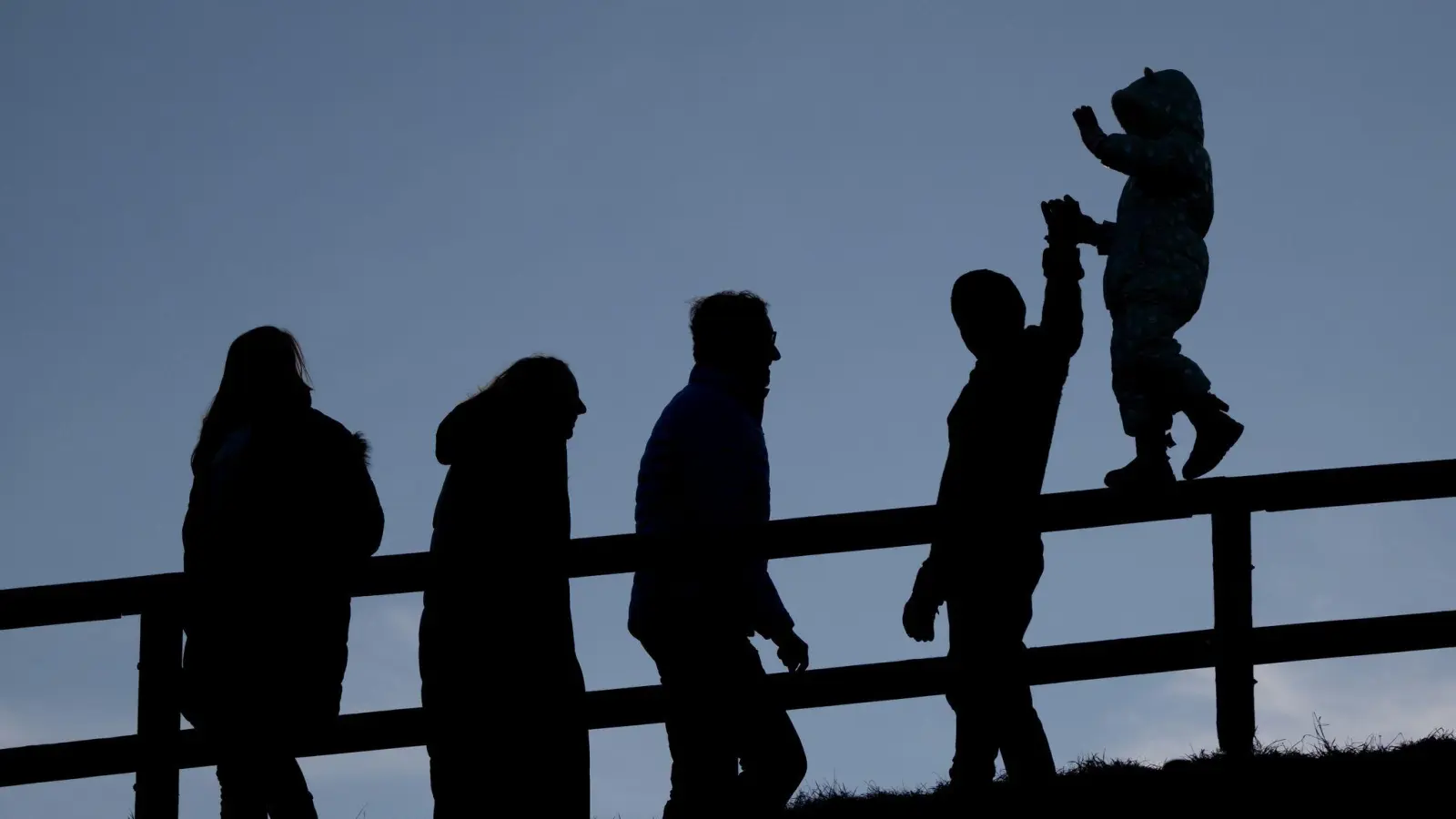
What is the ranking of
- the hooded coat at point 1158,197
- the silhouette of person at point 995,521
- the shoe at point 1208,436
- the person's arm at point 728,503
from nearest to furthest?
the silhouette of person at point 995,521
the person's arm at point 728,503
the shoe at point 1208,436
the hooded coat at point 1158,197

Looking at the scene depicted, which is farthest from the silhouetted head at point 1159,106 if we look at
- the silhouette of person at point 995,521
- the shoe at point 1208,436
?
the silhouette of person at point 995,521

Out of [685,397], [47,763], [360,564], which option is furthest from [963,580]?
[47,763]

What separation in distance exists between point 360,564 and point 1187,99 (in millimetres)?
3752

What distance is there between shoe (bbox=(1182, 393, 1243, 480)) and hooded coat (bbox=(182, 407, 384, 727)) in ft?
10.1

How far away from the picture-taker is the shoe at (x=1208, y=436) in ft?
22.6

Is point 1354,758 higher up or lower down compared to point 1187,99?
lower down

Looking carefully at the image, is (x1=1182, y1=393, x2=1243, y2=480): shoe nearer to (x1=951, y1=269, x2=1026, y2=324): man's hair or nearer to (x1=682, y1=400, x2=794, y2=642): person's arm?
(x1=951, y1=269, x2=1026, y2=324): man's hair

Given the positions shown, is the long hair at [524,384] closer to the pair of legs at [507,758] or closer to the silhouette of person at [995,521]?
the pair of legs at [507,758]

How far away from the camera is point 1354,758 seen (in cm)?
619

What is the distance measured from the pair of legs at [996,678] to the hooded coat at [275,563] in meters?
1.94

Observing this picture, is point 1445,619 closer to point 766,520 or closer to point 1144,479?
point 1144,479

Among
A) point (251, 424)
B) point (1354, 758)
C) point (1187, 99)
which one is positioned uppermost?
point (1187, 99)

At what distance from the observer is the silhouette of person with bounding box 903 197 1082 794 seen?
5.73m

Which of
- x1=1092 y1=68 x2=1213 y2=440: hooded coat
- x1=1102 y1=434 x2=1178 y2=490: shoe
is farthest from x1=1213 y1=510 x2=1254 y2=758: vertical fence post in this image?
x1=1092 y1=68 x2=1213 y2=440: hooded coat
